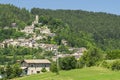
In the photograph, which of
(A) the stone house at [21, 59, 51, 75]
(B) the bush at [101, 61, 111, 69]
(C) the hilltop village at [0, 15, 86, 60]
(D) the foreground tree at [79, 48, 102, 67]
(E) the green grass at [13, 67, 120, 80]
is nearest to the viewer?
(E) the green grass at [13, 67, 120, 80]

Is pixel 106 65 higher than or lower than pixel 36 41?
lower

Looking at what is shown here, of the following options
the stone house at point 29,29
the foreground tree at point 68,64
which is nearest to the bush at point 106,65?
the foreground tree at point 68,64

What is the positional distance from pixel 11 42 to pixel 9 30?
16.9 meters

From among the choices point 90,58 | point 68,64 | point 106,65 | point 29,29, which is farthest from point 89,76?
point 29,29

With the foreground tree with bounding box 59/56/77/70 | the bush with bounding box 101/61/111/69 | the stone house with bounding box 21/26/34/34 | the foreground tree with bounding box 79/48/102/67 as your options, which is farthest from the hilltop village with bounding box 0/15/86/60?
the bush with bounding box 101/61/111/69

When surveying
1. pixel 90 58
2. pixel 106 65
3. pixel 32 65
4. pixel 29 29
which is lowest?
pixel 32 65

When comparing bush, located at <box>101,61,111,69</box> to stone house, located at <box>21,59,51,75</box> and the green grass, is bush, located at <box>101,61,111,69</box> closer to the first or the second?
the green grass

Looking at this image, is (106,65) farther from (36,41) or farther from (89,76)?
(36,41)

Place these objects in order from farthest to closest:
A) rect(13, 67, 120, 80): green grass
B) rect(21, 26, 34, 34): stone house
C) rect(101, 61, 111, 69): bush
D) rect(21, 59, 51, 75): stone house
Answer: rect(21, 26, 34, 34): stone house, rect(21, 59, 51, 75): stone house, rect(101, 61, 111, 69): bush, rect(13, 67, 120, 80): green grass

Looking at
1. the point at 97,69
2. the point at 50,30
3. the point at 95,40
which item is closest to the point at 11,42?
the point at 50,30

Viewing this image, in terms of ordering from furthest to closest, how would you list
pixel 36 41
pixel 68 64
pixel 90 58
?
pixel 36 41
pixel 90 58
pixel 68 64

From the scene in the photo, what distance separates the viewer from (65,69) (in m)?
63.8

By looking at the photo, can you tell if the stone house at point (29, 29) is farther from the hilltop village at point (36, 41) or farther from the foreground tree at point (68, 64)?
the foreground tree at point (68, 64)

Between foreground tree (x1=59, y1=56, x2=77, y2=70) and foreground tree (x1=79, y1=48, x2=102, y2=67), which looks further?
foreground tree (x1=79, y1=48, x2=102, y2=67)
